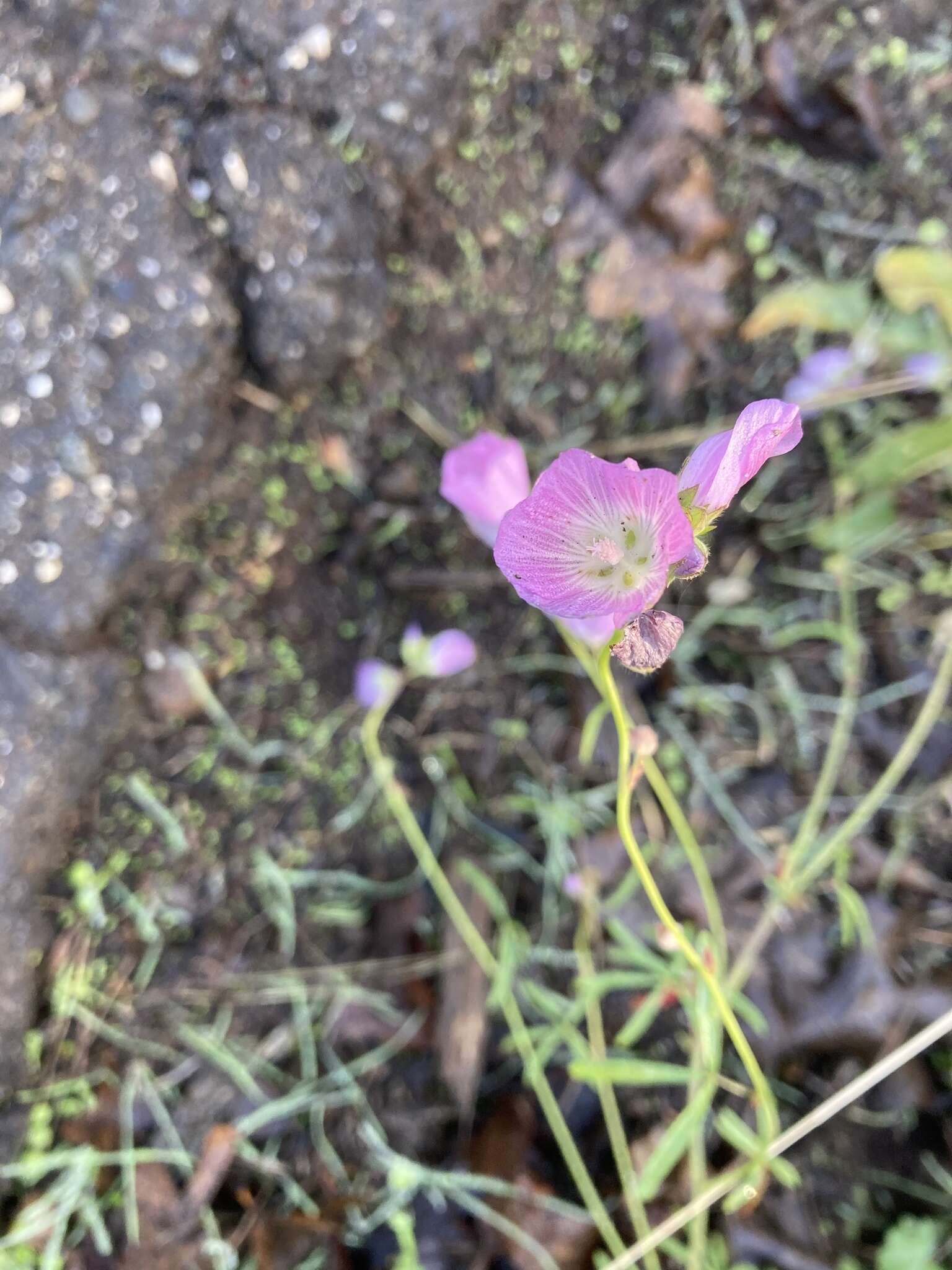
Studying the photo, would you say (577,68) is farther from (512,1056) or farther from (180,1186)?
(180,1186)

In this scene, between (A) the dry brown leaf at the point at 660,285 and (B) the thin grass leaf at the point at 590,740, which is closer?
(B) the thin grass leaf at the point at 590,740

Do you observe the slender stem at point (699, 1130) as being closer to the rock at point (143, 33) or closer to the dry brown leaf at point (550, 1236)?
the dry brown leaf at point (550, 1236)

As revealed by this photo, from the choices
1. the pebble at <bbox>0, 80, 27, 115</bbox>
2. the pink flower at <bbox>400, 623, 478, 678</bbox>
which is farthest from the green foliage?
the pebble at <bbox>0, 80, 27, 115</bbox>

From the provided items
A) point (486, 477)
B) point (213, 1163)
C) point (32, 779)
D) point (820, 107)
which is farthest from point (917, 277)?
point (213, 1163)

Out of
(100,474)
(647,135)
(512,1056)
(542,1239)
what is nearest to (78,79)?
(100,474)

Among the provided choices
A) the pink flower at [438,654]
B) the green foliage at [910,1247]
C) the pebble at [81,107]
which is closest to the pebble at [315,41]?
the pebble at [81,107]

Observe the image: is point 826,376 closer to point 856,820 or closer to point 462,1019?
point 856,820
